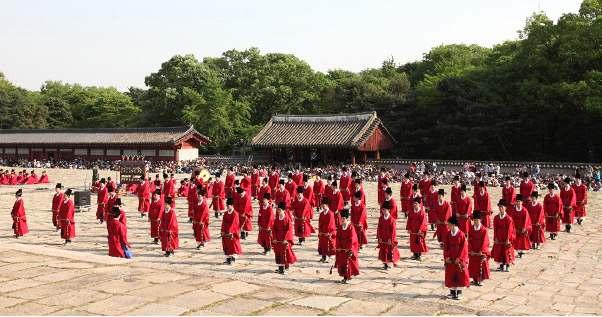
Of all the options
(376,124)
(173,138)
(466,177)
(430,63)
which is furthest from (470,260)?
(430,63)

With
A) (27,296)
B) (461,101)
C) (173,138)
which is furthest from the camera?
(173,138)

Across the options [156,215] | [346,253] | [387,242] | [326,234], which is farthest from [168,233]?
[387,242]

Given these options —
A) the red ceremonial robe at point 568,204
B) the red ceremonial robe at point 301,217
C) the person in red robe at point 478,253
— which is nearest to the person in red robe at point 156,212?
the red ceremonial robe at point 301,217

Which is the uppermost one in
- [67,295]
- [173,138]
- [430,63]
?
[430,63]

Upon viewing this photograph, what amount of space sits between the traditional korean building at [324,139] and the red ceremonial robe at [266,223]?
25175mm

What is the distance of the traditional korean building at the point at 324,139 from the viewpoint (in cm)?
3912

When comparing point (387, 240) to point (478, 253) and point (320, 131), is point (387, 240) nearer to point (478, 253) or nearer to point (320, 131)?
point (478, 253)

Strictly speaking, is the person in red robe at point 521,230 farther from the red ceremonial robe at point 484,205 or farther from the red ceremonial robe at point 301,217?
the red ceremonial robe at point 301,217

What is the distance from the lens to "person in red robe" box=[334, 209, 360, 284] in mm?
10414

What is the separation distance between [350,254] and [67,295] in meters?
4.88

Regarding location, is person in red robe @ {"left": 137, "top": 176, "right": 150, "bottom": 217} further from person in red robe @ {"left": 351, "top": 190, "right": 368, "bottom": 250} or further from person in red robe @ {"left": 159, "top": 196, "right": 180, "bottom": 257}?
person in red robe @ {"left": 351, "top": 190, "right": 368, "bottom": 250}

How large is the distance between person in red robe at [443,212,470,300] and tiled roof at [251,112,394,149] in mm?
28117

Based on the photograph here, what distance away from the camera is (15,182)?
35.1 metres

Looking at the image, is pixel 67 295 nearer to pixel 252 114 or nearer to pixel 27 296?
pixel 27 296
